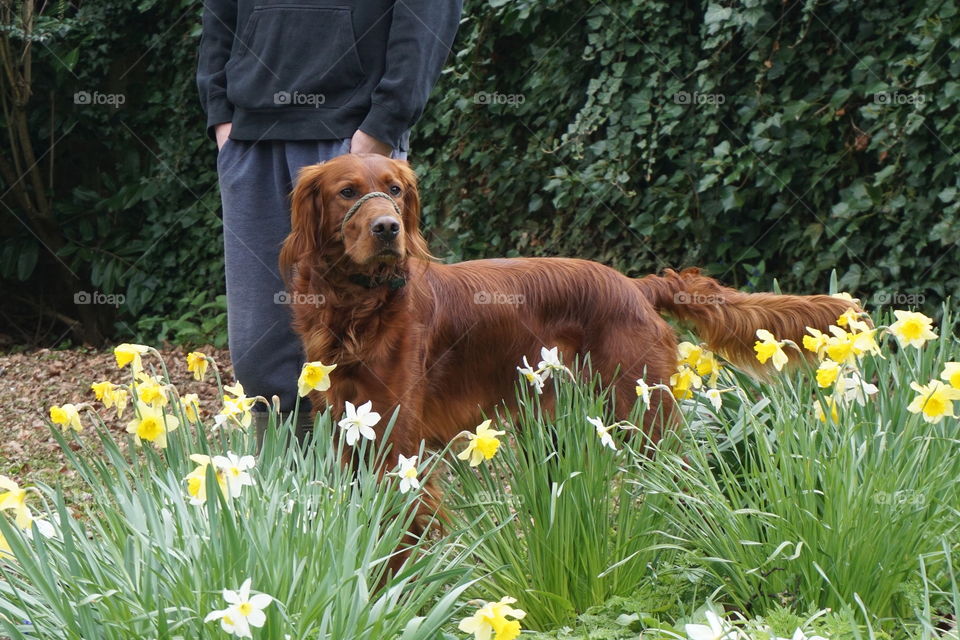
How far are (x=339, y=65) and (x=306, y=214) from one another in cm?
54

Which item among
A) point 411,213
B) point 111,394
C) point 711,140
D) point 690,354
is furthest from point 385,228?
point 711,140

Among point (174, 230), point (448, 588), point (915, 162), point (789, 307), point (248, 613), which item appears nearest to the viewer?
point (248, 613)

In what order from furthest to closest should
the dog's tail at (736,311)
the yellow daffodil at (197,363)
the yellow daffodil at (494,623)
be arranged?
the dog's tail at (736,311), the yellow daffodil at (197,363), the yellow daffodil at (494,623)

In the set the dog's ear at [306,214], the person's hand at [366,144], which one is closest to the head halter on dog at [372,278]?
the dog's ear at [306,214]

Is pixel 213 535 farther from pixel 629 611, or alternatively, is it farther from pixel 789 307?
pixel 789 307

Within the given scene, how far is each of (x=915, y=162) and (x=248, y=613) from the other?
336 centimetres

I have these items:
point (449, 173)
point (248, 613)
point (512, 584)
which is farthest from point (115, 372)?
point (248, 613)

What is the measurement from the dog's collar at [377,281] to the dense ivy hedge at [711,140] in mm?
2183

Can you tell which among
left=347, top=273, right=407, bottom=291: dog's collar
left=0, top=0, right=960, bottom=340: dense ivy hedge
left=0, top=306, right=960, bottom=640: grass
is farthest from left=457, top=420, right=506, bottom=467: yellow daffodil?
left=0, top=0, right=960, bottom=340: dense ivy hedge

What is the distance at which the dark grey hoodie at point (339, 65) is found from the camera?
2971 mm

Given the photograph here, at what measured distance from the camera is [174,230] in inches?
308

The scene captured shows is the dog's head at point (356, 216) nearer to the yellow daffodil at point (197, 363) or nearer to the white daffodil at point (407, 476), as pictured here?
the yellow daffodil at point (197, 363)

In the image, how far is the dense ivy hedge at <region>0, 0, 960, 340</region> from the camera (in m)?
4.01

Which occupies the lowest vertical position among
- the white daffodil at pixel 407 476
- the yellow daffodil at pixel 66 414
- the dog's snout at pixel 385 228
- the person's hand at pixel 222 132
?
the white daffodil at pixel 407 476
